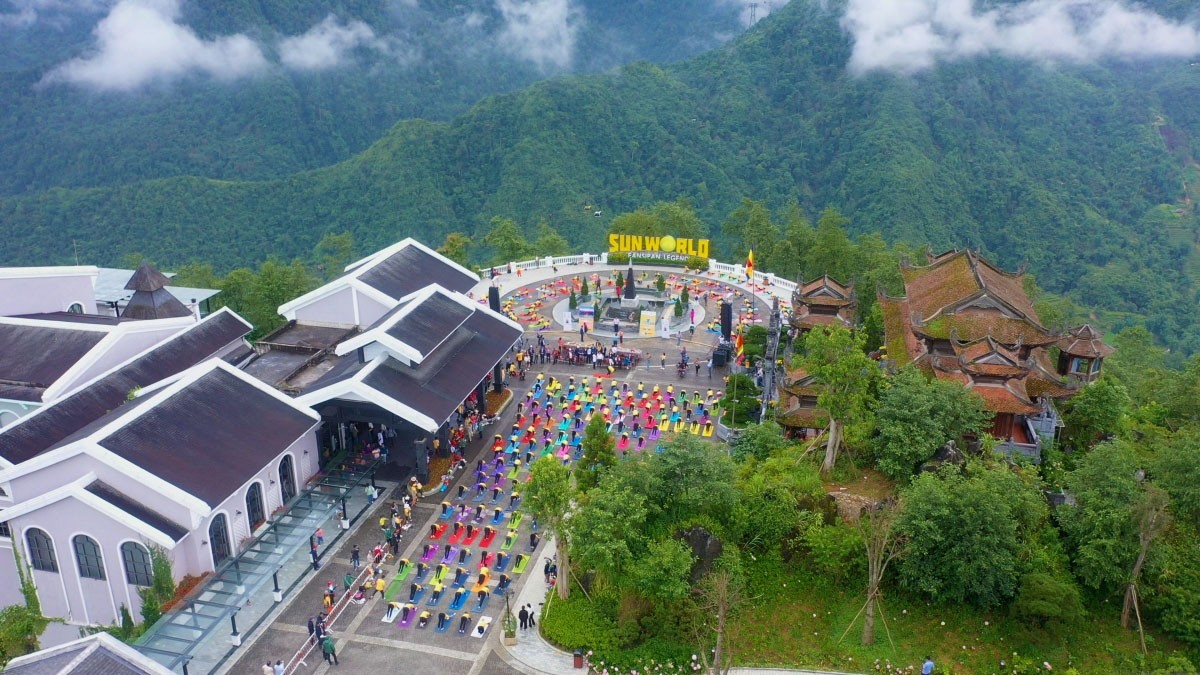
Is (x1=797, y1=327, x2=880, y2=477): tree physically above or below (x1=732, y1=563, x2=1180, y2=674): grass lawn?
above

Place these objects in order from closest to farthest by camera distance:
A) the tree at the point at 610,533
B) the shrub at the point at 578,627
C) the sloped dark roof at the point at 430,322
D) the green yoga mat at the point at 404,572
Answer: the tree at the point at 610,533 → the shrub at the point at 578,627 → the green yoga mat at the point at 404,572 → the sloped dark roof at the point at 430,322

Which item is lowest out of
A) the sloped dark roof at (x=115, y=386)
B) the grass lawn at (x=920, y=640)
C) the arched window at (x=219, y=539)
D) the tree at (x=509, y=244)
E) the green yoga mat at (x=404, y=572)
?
the grass lawn at (x=920, y=640)

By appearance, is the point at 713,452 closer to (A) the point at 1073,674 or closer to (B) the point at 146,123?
(A) the point at 1073,674

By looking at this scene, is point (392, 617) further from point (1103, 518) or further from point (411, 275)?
point (411, 275)

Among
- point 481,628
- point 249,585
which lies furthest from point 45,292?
point 481,628

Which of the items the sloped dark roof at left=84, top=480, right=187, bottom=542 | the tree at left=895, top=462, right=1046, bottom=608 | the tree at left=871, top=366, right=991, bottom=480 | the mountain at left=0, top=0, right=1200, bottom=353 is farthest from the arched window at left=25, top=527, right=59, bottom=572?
the mountain at left=0, top=0, right=1200, bottom=353

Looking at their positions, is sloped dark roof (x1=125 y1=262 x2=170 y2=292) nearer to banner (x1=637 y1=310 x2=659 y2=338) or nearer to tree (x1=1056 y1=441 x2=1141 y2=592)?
banner (x1=637 y1=310 x2=659 y2=338)

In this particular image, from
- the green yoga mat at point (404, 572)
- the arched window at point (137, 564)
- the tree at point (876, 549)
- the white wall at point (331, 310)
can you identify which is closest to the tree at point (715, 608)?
the tree at point (876, 549)

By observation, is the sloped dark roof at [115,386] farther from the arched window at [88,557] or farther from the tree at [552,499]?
the tree at [552,499]
